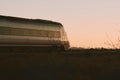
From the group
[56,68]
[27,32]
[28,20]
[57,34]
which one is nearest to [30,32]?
[27,32]

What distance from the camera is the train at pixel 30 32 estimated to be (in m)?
23.1

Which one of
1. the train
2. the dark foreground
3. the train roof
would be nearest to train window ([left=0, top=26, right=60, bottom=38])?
the train

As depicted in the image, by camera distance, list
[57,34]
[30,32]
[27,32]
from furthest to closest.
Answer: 1. [57,34]
2. [30,32]
3. [27,32]

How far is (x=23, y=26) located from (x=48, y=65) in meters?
13.5

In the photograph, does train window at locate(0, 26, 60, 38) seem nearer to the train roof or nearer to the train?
the train

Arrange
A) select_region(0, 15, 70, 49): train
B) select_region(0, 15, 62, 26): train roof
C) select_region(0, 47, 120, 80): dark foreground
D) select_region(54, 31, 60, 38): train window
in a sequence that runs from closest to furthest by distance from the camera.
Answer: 1. select_region(0, 47, 120, 80): dark foreground
2. select_region(0, 15, 70, 49): train
3. select_region(0, 15, 62, 26): train roof
4. select_region(54, 31, 60, 38): train window

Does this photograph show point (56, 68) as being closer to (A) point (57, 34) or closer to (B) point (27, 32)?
(B) point (27, 32)

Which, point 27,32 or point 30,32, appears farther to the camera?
point 30,32

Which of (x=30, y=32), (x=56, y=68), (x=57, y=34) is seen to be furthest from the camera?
(x=57, y=34)

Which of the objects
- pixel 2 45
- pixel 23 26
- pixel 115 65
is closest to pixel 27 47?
pixel 23 26

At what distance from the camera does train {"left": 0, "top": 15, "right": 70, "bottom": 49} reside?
23.1m

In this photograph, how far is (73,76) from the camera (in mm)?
11578

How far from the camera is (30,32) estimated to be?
26188 millimetres

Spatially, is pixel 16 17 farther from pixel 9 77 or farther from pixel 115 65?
pixel 9 77
